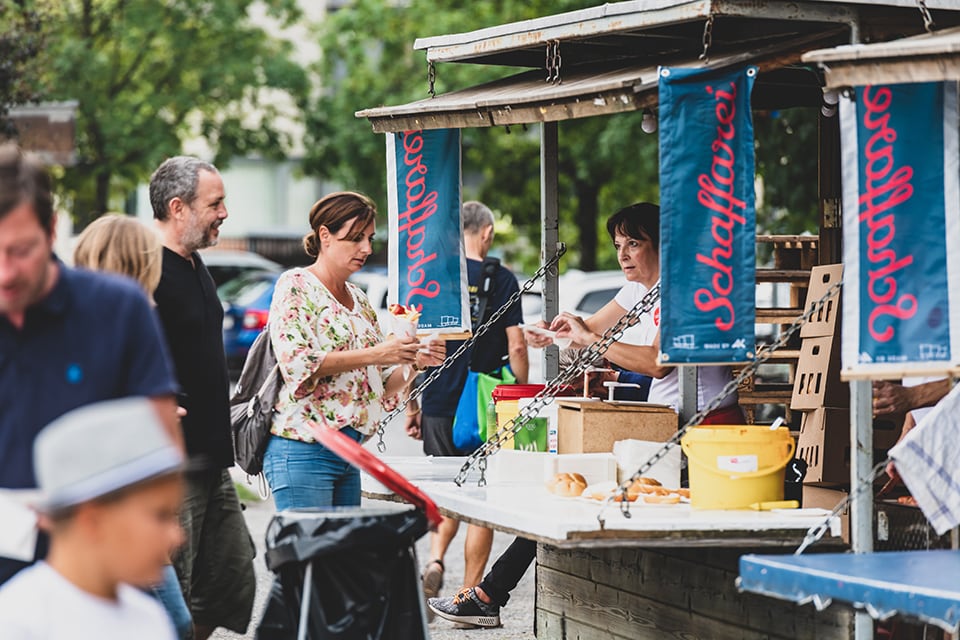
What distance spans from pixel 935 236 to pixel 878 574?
113 cm

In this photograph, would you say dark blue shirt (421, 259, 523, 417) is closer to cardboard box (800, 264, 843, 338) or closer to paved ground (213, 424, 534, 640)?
paved ground (213, 424, 534, 640)

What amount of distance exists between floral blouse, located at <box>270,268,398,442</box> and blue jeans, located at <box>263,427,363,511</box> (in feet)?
0.17

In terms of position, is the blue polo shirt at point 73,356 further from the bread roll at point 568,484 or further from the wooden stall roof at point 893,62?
the bread roll at point 568,484

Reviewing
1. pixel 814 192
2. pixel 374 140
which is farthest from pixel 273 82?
pixel 814 192

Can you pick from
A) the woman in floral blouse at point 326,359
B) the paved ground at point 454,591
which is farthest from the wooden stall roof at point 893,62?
the paved ground at point 454,591

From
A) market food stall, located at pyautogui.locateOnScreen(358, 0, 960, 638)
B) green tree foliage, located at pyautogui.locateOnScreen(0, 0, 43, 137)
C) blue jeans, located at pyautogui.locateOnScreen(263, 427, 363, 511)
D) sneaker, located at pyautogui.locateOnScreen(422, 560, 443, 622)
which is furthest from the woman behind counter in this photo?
green tree foliage, located at pyautogui.locateOnScreen(0, 0, 43, 137)

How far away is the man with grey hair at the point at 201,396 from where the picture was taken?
5457mm

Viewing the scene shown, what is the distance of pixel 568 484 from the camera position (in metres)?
5.97

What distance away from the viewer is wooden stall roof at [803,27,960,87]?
4551 mm

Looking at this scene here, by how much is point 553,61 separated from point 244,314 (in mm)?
16120

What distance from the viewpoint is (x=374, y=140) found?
1076 inches

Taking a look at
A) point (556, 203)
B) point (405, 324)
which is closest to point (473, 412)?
point (556, 203)

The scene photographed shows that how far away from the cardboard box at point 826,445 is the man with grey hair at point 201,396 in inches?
90.8

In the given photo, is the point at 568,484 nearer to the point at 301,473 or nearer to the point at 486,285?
the point at 301,473
